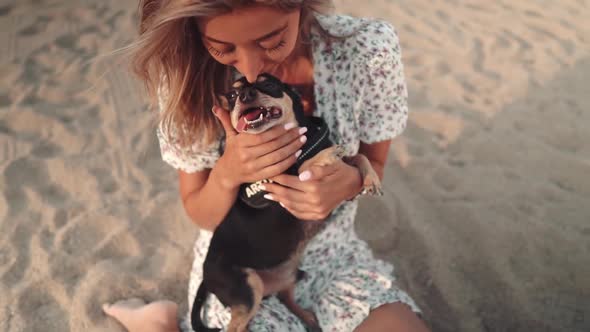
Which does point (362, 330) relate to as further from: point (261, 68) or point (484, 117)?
point (484, 117)

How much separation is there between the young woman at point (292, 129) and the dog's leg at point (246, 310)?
6 cm

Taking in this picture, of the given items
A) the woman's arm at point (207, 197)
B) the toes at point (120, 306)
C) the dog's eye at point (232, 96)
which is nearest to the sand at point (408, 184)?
the toes at point (120, 306)

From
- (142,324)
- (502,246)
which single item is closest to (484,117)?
(502,246)

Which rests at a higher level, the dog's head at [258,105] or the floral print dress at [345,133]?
the dog's head at [258,105]

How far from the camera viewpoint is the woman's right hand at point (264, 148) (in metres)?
1.41

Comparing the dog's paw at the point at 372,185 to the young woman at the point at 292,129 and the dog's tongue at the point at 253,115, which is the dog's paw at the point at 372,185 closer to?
the young woman at the point at 292,129

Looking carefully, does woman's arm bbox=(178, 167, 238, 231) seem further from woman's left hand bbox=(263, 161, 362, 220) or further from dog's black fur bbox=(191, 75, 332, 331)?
woman's left hand bbox=(263, 161, 362, 220)

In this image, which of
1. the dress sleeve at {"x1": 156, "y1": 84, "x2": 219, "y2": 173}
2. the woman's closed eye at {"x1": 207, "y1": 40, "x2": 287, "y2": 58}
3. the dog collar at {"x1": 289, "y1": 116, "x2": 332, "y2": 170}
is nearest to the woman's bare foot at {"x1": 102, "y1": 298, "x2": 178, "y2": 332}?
the dress sleeve at {"x1": 156, "y1": 84, "x2": 219, "y2": 173}

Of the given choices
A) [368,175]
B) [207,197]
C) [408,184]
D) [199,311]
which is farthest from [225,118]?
[408,184]

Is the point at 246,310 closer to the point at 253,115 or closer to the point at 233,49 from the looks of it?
the point at 253,115

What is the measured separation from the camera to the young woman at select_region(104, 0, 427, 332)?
1350 mm

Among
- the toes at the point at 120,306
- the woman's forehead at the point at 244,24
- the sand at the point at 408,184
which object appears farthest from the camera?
the sand at the point at 408,184

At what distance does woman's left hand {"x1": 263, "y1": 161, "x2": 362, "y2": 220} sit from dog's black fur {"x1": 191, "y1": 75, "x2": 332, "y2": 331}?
89 millimetres

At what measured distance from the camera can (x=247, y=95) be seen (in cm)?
134
